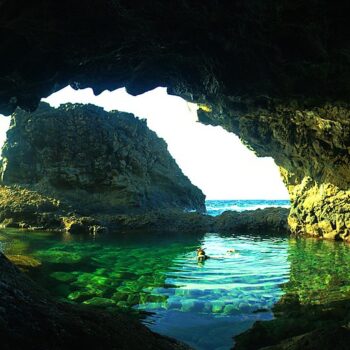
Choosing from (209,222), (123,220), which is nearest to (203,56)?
(209,222)

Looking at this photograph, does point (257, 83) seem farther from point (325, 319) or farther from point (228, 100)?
point (325, 319)

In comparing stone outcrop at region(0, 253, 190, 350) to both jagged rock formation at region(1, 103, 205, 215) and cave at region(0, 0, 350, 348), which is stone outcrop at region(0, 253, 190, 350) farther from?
jagged rock formation at region(1, 103, 205, 215)

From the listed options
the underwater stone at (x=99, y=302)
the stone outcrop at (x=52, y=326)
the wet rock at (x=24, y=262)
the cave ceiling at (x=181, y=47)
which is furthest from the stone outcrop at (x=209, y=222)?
the stone outcrop at (x=52, y=326)

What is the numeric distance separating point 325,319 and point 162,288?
4.51 metres

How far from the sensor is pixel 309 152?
17.7 meters

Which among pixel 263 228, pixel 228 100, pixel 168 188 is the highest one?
pixel 228 100

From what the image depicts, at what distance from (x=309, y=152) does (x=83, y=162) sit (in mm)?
27580

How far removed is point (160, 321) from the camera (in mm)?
7164

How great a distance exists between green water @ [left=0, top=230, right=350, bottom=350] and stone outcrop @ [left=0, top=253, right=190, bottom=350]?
197 cm

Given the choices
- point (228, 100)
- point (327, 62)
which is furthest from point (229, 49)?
point (228, 100)

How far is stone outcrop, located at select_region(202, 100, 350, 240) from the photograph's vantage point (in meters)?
13.7

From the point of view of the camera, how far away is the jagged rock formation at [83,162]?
38656mm

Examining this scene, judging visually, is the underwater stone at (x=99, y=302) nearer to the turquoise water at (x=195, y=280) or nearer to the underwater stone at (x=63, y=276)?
the turquoise water at (x=195, y=280)

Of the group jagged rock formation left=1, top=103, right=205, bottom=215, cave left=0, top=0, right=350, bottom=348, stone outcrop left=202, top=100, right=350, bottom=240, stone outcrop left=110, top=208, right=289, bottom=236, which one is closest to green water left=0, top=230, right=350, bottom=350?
stone outcrop left=202, top=100, right=350, bottom=240
